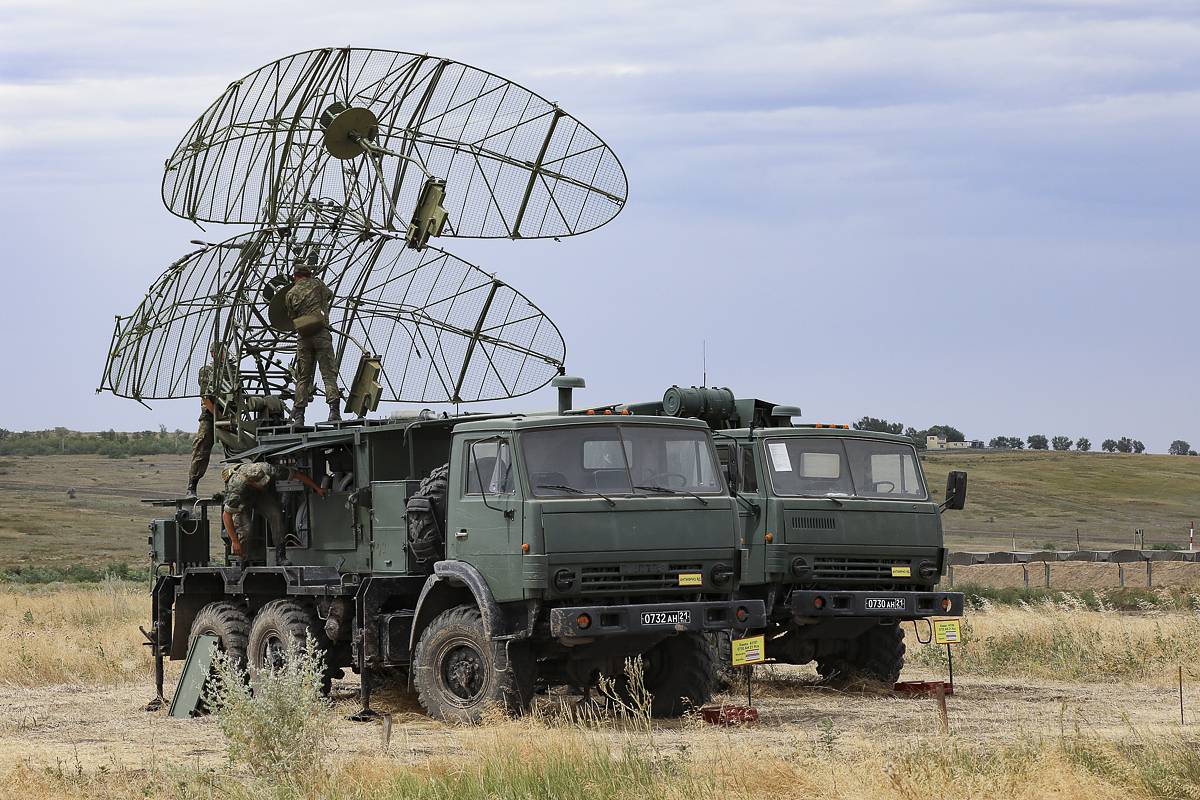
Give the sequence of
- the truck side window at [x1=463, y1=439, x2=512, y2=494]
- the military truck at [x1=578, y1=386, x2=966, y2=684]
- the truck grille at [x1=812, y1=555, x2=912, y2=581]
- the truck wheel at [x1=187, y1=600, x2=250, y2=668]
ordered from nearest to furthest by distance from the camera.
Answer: the truck side window at [x1=463, y1=439, x2=512, y2=494]
the military truck at [x1=578, y1=386, x2=966, y2=684]
the truck grille at [x1=812, y1=555, x2=912, y2=581]
the truck wheel at [x1=187, y1=600, x2=250, y2=668]

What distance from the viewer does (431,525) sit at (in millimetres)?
16172

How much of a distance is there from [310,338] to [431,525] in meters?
3.96

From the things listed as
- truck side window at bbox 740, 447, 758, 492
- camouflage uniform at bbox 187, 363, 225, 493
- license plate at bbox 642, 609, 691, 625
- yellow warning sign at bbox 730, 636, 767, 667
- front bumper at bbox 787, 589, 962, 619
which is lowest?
yellow warning sign at bbox 730, 636, 767, 667

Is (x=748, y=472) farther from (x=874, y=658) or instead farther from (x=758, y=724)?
(x=758, y=724)

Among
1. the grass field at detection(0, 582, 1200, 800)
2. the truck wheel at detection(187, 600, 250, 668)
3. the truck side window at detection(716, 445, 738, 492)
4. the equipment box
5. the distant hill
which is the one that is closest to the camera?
the grass field at detection(0, 582, 1200, 800)

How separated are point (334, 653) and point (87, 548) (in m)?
47.4

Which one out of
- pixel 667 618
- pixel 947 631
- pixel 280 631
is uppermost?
pixel 667 618

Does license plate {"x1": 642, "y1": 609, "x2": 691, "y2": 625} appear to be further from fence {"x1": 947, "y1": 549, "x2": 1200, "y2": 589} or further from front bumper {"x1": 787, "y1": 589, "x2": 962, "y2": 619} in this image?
fence {"x1": 947, "y1": 549, "x2": 1200, "y2": 589}

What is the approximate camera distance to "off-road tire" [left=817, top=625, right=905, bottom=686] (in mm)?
19203

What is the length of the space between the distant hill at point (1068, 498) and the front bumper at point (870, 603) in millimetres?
43802

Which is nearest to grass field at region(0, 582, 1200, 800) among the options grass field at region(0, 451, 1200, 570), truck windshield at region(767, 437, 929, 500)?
truck windshield at region(767, 437, 929, 500)

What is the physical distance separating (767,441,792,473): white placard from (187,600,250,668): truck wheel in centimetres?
656

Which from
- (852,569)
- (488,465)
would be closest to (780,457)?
(852,569)

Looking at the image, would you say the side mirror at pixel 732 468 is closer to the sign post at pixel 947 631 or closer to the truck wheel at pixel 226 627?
the sign post at pixel 947 631
